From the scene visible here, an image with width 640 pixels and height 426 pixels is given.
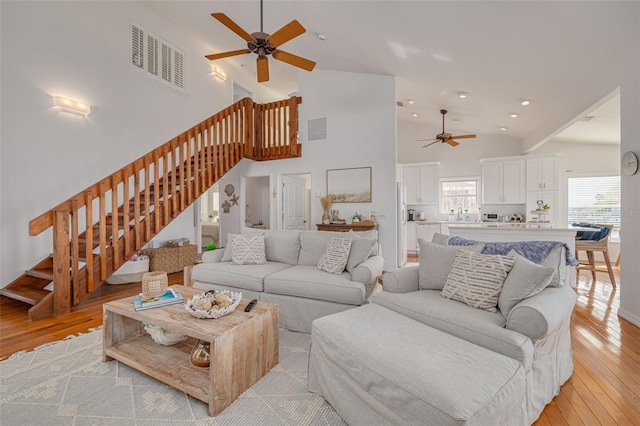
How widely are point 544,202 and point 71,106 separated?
9147mm

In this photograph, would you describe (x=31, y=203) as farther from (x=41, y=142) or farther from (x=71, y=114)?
(x=71, y=114)

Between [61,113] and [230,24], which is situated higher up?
[230,24]

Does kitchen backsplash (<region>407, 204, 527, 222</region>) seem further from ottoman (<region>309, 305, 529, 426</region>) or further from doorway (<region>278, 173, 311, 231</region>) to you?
ottoman (<region>309, 305, 529, 426</region>)

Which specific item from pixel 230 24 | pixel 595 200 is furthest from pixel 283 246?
pixel 595 200

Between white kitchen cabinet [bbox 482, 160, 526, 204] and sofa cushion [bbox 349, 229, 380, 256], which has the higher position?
white kitchen cabinet [bbox 482, 160, 526, 204]

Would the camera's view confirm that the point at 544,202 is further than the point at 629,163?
Yes

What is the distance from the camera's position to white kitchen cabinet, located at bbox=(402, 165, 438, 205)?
7949 millimetres

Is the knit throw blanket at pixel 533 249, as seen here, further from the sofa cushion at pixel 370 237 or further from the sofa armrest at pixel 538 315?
the sofa cushion at pixel 370 237

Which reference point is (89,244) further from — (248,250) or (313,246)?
(313,246)

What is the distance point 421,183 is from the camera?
26.4 feet

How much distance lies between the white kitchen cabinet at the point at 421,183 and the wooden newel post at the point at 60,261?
23.8 feet

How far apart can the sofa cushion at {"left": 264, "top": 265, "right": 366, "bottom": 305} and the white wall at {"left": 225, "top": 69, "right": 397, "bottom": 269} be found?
2999 millimetres

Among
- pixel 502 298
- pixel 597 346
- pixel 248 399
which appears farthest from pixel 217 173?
pixel 597 346

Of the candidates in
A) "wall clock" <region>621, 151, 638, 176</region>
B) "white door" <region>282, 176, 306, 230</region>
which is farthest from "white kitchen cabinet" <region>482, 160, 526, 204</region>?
"white door" <region>282, 176, 306, 230</region>
